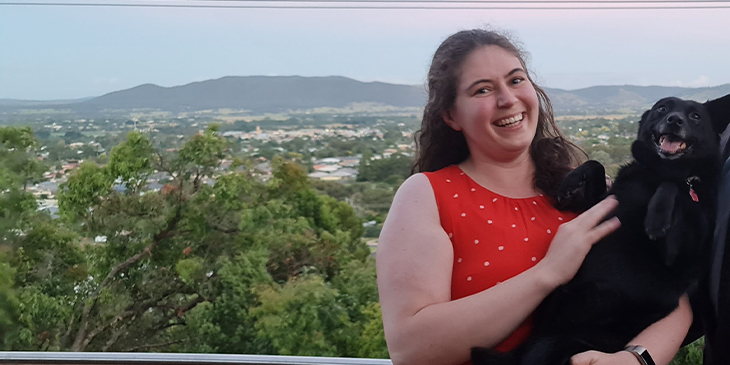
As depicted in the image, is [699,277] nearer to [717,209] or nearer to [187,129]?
[717,209]

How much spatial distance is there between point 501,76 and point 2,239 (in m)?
3.36

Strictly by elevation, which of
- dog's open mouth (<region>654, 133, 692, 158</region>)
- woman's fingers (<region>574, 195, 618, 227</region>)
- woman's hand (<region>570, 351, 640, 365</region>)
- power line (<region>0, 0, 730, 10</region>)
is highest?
power line (<region>0, 0, 730, 10</region>)

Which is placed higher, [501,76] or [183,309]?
[501,76]

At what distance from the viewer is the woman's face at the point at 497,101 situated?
4.01 feet

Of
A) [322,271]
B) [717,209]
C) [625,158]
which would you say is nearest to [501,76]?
[625,158]

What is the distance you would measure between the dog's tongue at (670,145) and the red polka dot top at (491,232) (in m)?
0.22

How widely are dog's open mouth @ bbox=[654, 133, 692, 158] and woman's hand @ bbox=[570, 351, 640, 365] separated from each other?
41 cm

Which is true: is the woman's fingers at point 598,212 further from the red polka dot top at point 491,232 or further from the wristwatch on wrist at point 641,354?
the wristwatch on wrist at point 641,354

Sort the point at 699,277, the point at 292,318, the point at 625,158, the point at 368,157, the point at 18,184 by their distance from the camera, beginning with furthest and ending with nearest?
A: the point at 18,184 → the point at 292,318 → the point at 368,157 → the point at 625,158 → the point at 699,277

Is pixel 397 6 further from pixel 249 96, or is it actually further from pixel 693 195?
pixel 693 195

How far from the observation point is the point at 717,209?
1188 mm

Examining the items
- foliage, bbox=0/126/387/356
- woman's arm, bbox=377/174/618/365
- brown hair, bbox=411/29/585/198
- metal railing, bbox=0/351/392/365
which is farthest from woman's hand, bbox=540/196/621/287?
foliage, bbox=0/126/387/356

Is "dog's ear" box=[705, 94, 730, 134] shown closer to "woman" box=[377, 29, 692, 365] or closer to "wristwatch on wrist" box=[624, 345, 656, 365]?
"woman" box=[377, 29, 692, 365]

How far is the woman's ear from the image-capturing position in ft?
4.26
